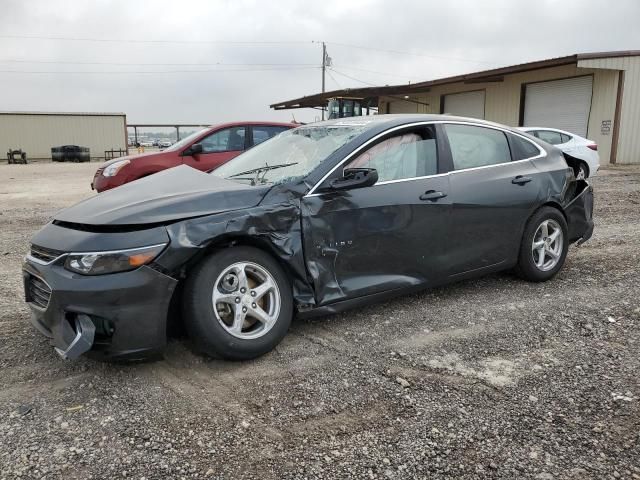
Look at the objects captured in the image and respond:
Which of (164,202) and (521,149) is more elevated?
(521,149)

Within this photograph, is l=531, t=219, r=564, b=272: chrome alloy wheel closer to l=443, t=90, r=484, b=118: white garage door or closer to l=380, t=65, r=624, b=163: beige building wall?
l=380, t=65, r=624, b=163: beige building wall

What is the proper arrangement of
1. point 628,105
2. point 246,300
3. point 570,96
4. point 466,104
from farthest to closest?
1. point 466,104
2. point 570,96
3. point 628,105
4. point 246,300

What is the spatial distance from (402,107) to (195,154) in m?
22.3

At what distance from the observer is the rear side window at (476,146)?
→ 4.36 metres

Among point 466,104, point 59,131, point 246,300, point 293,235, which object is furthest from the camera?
point 59,131

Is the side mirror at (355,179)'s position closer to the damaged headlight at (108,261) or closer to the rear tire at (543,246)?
the damaged headlight at (108,261)

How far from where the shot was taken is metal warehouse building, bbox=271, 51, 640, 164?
698 inches

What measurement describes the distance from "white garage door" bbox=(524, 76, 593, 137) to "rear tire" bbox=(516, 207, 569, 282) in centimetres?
1587

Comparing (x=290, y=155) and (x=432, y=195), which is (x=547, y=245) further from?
(x=290, y=155)

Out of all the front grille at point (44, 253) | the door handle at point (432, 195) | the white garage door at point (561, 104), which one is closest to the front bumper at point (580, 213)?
the door handle at point (432, 195)

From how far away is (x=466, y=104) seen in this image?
24.3 metres

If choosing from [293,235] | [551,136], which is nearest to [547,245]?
[293,235]

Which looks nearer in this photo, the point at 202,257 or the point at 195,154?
the point at 202,257

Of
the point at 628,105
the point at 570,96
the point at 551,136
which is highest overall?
the point at 570,96
